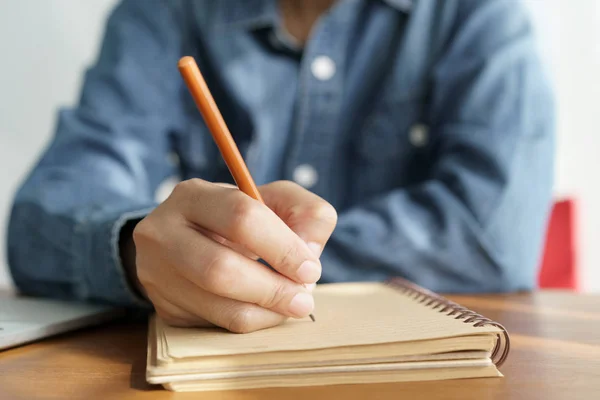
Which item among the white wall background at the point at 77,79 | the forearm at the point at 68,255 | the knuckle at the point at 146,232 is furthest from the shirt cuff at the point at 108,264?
the white wall background at the point at 77,79

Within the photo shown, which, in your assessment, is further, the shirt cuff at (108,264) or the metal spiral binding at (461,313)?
the shirt cuff at (108,264)

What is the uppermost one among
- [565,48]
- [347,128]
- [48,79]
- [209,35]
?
[565,48]

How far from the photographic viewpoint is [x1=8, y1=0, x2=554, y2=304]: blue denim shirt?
73cm

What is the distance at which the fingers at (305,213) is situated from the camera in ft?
1.38

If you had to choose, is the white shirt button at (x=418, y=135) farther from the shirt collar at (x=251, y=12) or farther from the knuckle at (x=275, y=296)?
the knuckle at (x=275, y=296)

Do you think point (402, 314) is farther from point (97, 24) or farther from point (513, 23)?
point (97, 24)

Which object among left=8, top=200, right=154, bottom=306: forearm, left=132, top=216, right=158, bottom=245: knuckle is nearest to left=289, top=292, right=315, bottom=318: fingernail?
left=132, top=216, right=158, bottom=245: knuckle

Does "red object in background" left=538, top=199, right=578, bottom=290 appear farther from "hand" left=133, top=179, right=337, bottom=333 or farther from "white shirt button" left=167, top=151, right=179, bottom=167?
"hand" left=133, top=179, right=337, bottom=333

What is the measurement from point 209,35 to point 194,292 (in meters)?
0.70

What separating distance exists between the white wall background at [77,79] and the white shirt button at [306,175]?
1.05 m

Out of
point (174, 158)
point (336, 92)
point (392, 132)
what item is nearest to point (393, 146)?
point (392, 132)

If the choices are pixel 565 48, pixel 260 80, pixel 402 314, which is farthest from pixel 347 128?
pixel 565 48

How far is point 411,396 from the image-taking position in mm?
316

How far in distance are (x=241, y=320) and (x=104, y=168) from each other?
0.50 m
